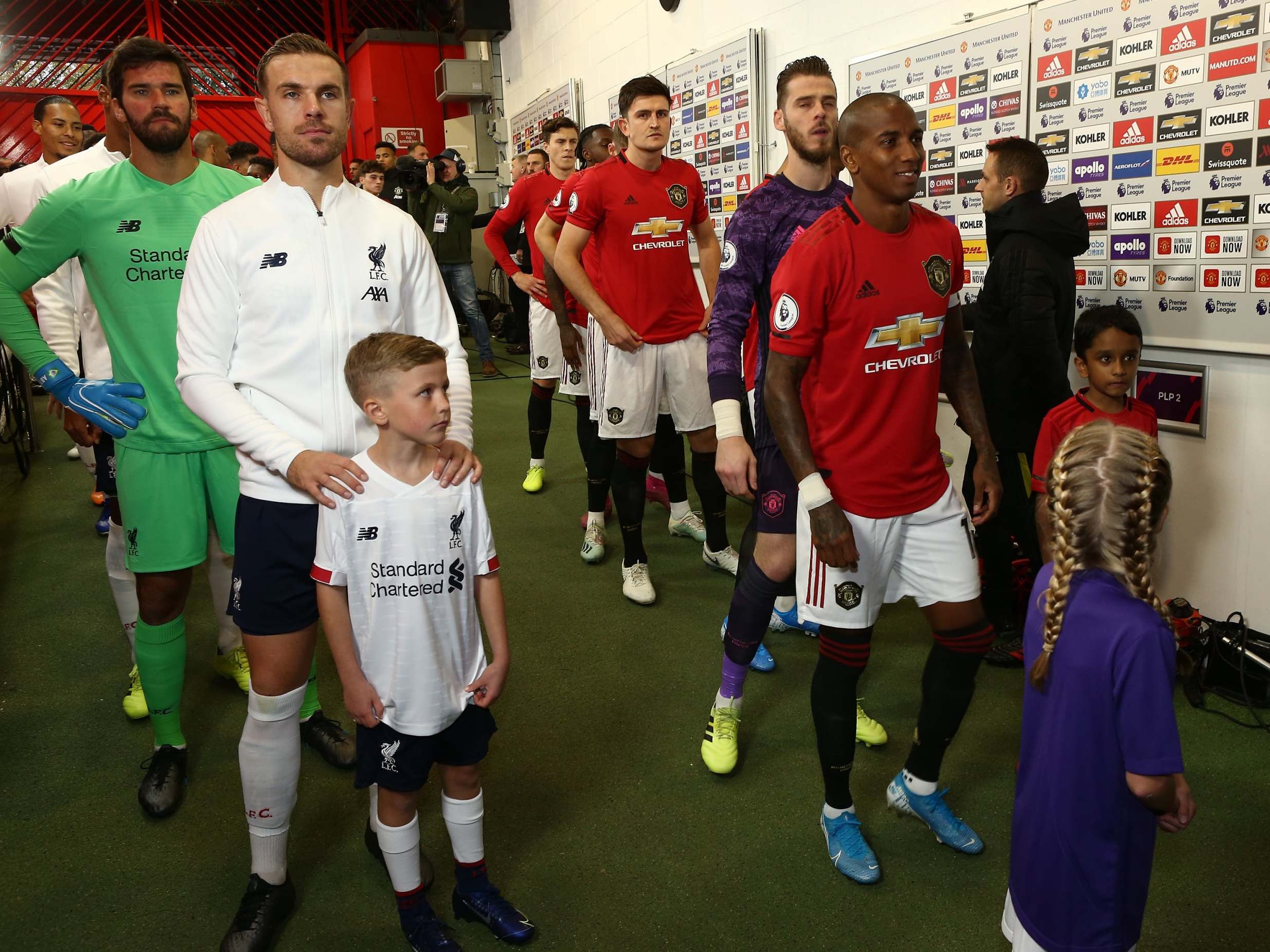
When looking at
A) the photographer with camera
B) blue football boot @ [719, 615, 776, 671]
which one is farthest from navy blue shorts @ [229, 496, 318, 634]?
the photographer with camera

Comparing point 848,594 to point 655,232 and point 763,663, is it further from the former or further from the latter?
point 655,232

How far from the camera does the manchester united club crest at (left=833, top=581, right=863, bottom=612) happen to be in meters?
1.91

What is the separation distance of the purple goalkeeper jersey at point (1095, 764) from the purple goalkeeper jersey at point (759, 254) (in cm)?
109

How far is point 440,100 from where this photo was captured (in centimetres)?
1038

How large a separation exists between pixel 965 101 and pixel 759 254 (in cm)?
160

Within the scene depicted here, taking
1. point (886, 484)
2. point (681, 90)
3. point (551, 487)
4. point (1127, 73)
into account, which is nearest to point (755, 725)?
point (886, 484)

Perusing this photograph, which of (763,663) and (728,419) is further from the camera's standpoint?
(763,663)

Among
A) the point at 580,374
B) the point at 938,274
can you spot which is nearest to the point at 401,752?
the point at 938,274

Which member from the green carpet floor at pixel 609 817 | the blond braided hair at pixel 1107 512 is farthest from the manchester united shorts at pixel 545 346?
the blond braided hair at pixel 1107 512

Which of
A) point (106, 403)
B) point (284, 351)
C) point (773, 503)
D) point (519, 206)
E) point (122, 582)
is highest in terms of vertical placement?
point (519, 206)

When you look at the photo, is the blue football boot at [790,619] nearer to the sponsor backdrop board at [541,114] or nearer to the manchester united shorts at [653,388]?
the manchester united shorts at [653,388]

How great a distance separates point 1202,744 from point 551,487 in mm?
3332

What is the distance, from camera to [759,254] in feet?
7.86

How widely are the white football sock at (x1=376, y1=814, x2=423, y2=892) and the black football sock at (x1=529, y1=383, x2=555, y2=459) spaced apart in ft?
10.8
